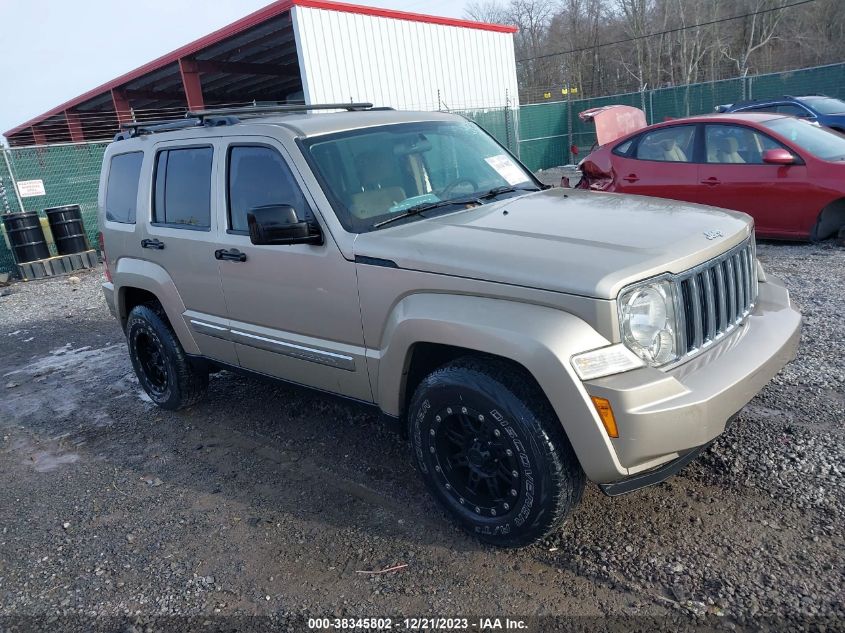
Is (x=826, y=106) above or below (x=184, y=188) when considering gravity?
below

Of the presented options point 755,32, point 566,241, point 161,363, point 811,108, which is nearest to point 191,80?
point 811,108

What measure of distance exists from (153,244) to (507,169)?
2.51 meters

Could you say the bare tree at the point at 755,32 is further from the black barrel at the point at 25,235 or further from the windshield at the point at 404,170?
the windshield at the point at 404,170

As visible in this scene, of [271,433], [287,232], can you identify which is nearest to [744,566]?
[287,232]

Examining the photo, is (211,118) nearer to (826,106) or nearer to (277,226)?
(277,226)

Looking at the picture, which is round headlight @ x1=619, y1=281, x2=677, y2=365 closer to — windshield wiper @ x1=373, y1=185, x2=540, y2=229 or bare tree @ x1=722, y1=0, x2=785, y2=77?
windshield wiper @ x1=373, y1=185, x2=540, y2=229

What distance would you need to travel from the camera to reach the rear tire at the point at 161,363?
193 inches

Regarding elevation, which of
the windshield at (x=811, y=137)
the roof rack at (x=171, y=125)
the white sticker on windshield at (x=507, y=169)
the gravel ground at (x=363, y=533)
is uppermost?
the roof rack at (x=171, y=125)

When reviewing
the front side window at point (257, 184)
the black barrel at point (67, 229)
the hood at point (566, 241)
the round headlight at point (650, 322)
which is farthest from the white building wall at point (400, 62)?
the round headlight at point (650, 322)

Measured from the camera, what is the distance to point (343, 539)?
10.6ft

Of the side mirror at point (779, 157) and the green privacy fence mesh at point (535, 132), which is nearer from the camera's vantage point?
the side mirror at point (779, 157)

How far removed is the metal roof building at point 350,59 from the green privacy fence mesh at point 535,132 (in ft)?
4.57

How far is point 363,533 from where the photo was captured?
3.27 m

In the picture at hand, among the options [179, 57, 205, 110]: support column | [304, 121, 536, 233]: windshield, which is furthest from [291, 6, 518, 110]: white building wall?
[304, 121, 536, 233]: windshield
